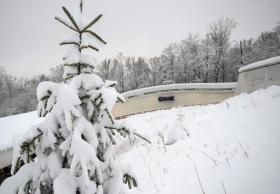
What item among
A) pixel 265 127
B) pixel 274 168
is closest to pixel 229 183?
pixel 274 168

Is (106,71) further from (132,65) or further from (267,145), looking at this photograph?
(267,145)

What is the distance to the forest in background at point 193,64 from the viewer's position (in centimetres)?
4762

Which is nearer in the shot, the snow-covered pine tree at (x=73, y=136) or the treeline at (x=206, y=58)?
the snow-covered pine tree at (x=73, y=136)

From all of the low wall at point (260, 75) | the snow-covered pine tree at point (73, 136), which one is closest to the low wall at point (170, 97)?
the low wall at point (260, 75)

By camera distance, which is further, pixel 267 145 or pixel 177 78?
pixel 177 78

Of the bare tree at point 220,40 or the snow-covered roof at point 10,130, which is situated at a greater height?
the bare tree at point 220,40

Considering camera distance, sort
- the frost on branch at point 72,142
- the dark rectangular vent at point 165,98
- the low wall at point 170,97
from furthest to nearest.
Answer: the dark rectangular vent at point 165,98
the low wall at point 170,97
the frost on branch at point 72,142

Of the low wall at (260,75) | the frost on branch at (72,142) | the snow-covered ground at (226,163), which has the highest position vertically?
the low wall at (260,75)

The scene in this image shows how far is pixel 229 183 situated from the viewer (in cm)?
363

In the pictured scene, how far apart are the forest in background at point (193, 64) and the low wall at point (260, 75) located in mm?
29744

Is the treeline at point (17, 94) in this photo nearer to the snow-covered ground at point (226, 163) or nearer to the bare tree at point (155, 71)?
the bare tree at point (155, 71)

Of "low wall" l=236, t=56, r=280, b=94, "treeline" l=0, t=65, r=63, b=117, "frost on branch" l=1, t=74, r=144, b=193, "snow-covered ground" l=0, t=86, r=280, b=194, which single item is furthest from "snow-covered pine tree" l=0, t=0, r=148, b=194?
"treeline" l=0, t=65, r=63, b=117

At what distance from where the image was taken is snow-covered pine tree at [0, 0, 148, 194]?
2.12 m

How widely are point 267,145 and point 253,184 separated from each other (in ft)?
4.30
